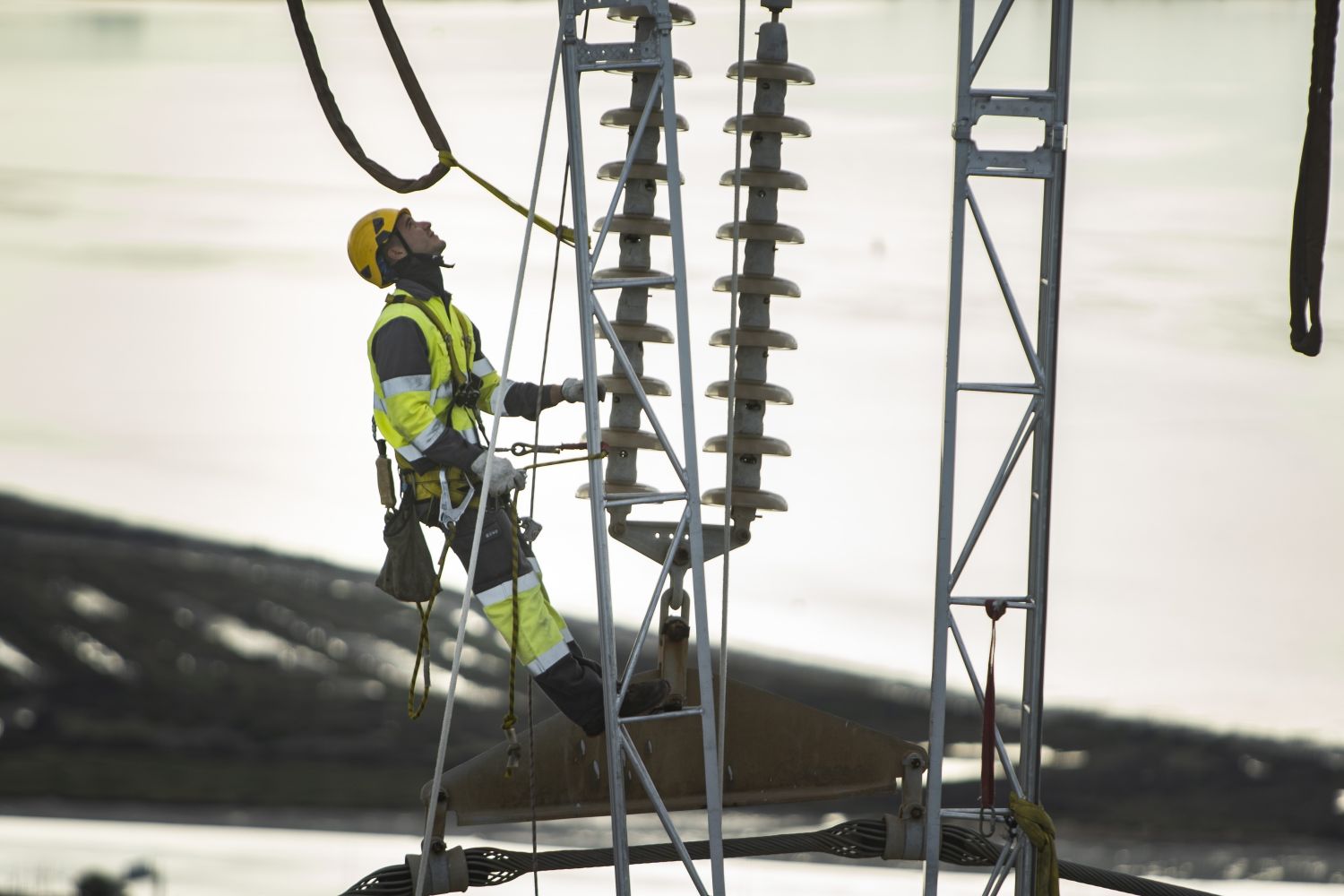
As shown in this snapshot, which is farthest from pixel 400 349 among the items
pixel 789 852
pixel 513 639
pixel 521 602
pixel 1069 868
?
pixel 1069 868

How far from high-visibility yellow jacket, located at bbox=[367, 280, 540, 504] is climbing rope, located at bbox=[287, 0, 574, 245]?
3.62 ft

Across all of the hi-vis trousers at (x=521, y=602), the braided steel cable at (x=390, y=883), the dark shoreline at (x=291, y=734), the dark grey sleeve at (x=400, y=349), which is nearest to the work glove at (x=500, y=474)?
the hi-vis trousers at (x=521, y=602)

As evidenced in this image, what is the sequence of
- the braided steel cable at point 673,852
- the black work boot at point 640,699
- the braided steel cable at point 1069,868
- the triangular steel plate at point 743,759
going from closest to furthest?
the black work boot at point 640,699, the braided steel cable at point 673,852, the triangular steel plate at point 743,759, the braided steel cable at point 1069,868

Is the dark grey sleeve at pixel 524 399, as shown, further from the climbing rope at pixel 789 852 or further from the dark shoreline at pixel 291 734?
the dark shoreline at pixel 291 734

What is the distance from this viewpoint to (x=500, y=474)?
23.8 feet

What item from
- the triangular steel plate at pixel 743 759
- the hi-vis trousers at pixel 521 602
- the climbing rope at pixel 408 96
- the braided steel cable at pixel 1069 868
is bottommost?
the braided steel cable at pixel 1069 868

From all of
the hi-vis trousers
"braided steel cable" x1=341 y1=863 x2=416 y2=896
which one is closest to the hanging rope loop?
the hi-vis trousers

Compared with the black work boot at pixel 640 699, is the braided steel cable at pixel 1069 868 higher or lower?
lower

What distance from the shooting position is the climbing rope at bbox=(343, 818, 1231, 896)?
8695mm

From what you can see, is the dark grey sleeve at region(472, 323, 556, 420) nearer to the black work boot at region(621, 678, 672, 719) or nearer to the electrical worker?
the electrical worker

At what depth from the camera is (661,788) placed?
8.99 meters

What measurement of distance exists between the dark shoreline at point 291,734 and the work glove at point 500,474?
2338 cm

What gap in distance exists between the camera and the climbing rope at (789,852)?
8695 mm

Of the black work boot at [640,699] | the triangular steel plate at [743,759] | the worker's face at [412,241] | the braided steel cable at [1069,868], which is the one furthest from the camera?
the braided steel cable at [1069,868]
